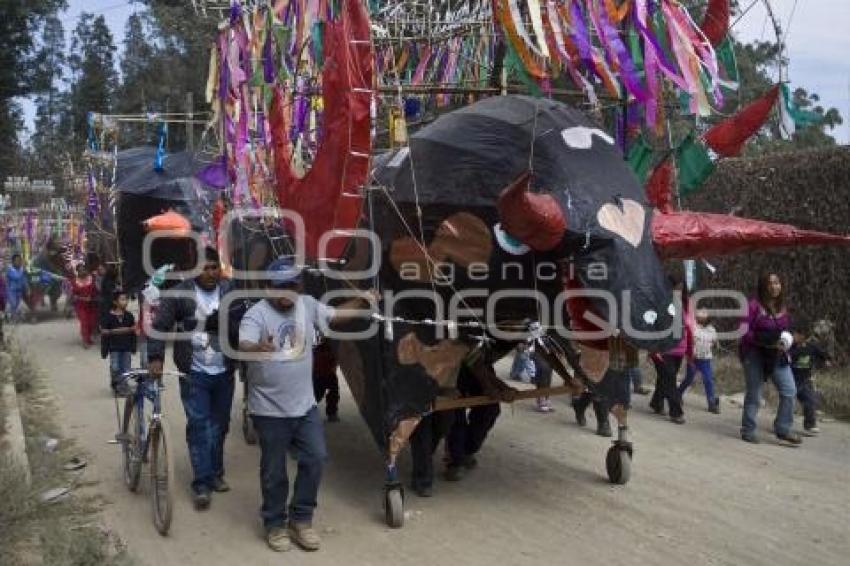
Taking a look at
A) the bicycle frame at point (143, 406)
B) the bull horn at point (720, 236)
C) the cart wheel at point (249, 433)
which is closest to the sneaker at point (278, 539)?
the bicycle frame at point (143, 406)

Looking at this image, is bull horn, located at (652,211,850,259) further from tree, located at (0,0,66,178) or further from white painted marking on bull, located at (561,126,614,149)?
tree, located at (0,0,66,178)

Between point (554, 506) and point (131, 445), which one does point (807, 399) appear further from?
point (131, 445)

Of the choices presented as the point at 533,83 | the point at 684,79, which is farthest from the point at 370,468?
the point at 684,79

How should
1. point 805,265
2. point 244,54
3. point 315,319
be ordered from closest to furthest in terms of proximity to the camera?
point 315,319 → point 244,54 → point 805,265

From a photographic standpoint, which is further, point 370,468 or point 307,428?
point 370,468

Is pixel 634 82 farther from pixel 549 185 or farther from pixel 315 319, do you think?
pixel 315 319

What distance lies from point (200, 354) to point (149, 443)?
689mm

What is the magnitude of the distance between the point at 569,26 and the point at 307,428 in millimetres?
2796

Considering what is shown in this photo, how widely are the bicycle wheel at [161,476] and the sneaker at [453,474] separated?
6.67 feet

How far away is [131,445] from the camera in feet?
20.0

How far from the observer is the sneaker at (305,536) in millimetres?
4938

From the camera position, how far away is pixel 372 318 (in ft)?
17.7

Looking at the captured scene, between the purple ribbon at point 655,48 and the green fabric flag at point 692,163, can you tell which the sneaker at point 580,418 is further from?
the purple ribbon at point 655,48

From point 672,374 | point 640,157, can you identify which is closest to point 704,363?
point 672,374
